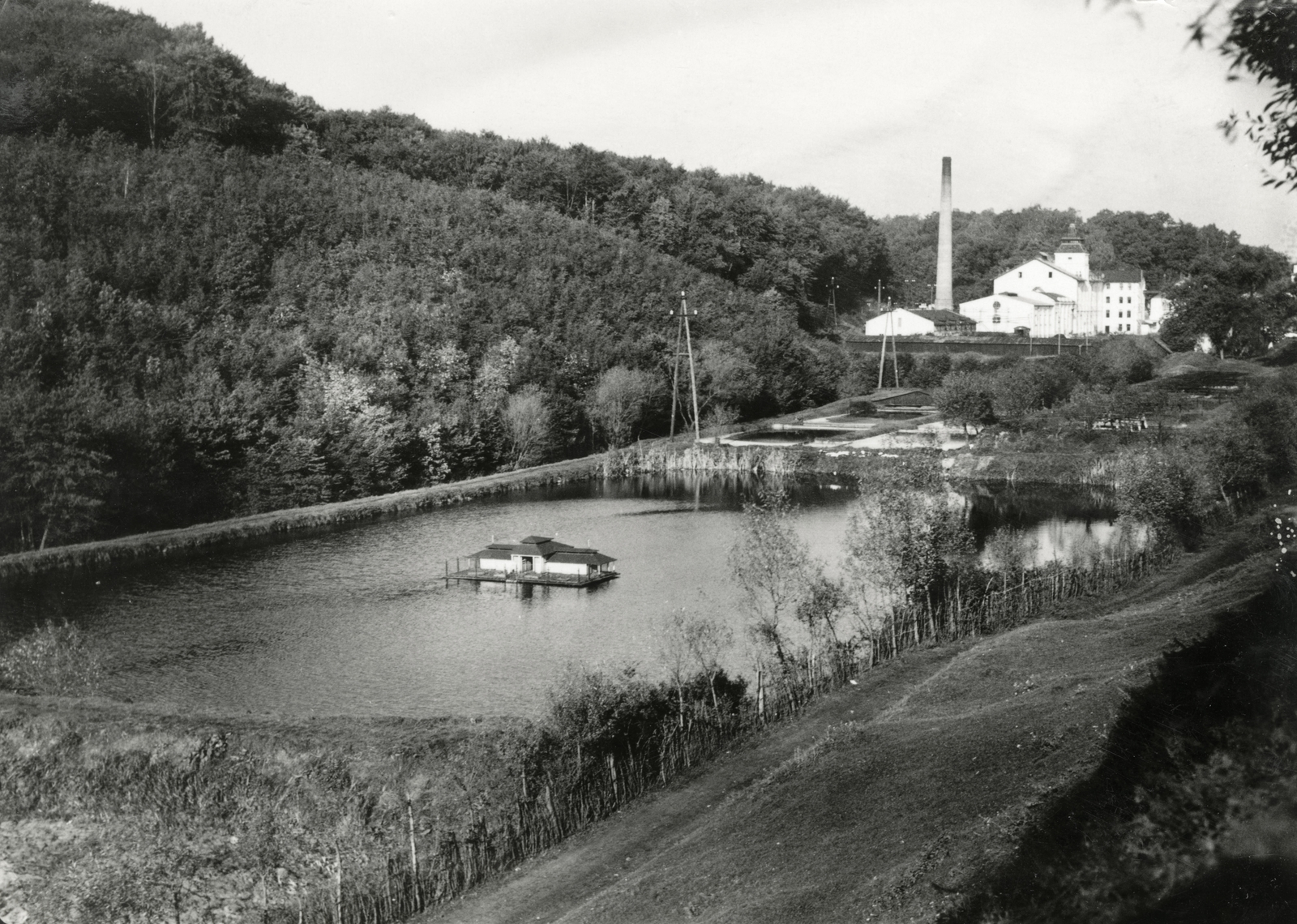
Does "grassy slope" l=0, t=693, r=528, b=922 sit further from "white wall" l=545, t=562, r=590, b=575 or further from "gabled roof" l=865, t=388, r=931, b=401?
"gabled roof" l=865, t=388, r=931, b=401

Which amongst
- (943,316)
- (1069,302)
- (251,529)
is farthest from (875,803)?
(1069,302)

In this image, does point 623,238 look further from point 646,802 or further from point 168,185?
point 646,802

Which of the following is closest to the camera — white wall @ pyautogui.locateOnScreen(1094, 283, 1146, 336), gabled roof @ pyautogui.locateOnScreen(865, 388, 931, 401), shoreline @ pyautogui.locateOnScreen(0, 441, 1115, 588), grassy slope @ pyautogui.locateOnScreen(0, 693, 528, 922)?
grassy slope @ pyautogui.locateOnScreen(0, 693, 528, 922)

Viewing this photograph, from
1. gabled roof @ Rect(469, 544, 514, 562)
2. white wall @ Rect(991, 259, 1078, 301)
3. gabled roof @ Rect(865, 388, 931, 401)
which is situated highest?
white wall @ Rect(991, 259, 1078, 301)

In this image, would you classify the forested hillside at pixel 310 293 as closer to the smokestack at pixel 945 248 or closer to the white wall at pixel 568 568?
the smokestack at pixel 945 248

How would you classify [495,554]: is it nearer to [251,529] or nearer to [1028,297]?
[251,529]

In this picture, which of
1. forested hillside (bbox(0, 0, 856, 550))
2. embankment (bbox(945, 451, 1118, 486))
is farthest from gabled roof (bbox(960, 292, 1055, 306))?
embankment (bbox(945, 451, 1118, 486))

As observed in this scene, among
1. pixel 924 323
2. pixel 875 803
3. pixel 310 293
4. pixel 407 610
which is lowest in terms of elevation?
pixel 875 803
